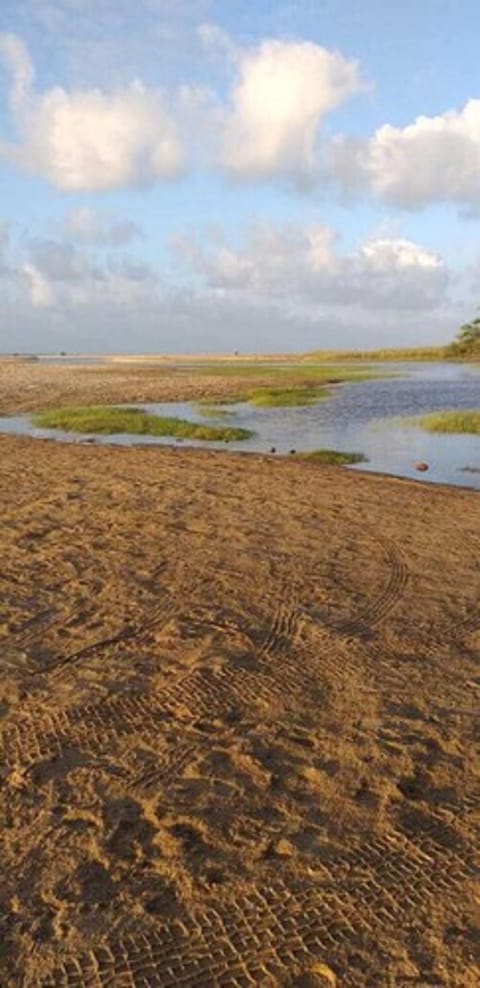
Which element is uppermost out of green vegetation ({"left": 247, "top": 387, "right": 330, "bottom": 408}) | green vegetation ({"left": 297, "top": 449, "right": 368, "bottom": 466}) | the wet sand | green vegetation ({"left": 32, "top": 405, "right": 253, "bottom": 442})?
green vegetation ({"left": 247, "top": 387, "right": 330, "bottom": 408})

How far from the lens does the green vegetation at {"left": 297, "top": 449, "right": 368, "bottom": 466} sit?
72.4 ft

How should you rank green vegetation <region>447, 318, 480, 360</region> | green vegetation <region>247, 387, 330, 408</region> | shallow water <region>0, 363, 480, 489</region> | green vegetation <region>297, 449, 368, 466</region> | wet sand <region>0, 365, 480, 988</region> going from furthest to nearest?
green vegetation <region>447, 318, 480, 360</region>, green vegetation <region>247, 387, 330, 408</region>, shallow water <region>0, 363, 480, 489</region>, green vegetation <region>297, 449, 368, 466</region>, wet sand <region>0, 365, 480, 988</region>

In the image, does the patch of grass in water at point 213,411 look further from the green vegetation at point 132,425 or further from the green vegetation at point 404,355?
the green vegetation at point 404,355

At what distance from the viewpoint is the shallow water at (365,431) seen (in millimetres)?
22375

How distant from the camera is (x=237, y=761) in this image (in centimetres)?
566

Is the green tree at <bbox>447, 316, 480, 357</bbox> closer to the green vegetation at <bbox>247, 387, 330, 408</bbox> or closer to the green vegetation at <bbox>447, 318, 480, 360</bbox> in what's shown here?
the green vegetation at <bbox>447, 318, 480, 360</bbox>

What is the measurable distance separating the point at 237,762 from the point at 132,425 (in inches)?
962

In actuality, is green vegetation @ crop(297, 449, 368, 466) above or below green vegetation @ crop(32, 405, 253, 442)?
below

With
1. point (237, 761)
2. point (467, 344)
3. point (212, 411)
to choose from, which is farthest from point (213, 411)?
point (467, 344)

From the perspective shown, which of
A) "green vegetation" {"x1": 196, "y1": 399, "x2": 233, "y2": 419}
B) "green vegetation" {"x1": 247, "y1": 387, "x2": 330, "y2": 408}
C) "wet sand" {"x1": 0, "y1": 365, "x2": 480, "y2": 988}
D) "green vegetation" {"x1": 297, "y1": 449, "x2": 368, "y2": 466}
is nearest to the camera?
"wet sand" {"x1": 0, "y1": 365, "x2": 480, "y2": 988}

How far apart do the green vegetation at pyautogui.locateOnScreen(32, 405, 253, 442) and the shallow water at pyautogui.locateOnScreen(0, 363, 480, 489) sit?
744mm

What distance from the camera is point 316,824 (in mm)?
5000

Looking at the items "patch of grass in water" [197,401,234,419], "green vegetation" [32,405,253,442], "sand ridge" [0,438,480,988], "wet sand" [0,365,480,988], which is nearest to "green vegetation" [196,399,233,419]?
"patch of grass in water" [197,401,234,419]

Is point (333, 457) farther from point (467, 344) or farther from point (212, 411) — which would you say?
point (467, 344)
